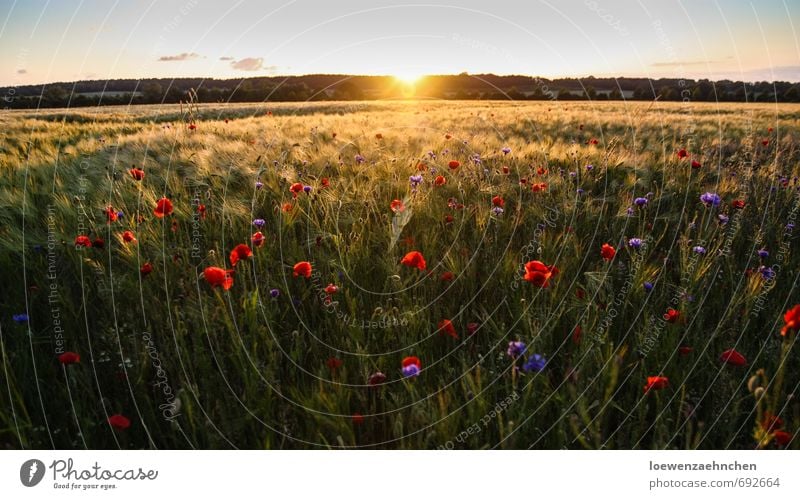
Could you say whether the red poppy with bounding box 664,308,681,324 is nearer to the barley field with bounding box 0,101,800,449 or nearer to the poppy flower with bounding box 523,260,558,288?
the barley field with bounding box 0,101,800,449

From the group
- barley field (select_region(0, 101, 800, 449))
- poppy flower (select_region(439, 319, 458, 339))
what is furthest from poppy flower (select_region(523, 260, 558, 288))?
poppy flower (select_region(439, 319, 458, 339))

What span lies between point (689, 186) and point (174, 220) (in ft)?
12.0

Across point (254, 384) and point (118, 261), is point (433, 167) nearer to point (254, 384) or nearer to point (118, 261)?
point (118, 261)

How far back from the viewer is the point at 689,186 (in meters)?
3.43

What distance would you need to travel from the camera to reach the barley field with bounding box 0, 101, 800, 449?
144cm

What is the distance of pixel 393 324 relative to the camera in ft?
5.64

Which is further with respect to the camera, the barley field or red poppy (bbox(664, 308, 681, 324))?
red poppy (bbox(664, 308, 681, 324))

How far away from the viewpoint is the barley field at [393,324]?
1.44m

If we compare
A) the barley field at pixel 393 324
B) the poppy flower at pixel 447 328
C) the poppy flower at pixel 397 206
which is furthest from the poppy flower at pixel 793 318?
the poppy flower at pixel 397 206

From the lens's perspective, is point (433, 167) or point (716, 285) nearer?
point (716, 285)

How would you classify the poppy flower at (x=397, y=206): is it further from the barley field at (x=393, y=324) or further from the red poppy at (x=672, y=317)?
the red poppy at (x=672, y=317)

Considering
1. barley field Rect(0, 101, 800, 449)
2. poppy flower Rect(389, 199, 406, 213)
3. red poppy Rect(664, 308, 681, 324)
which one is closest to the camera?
barley field Rect(0, 101, 800, 449)

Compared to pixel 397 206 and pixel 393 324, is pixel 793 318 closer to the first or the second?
pixel 393 324
